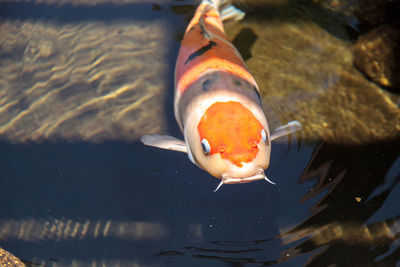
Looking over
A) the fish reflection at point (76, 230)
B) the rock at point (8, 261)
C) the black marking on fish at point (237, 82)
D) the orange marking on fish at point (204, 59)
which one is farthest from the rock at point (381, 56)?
the rock at point (8, 261)

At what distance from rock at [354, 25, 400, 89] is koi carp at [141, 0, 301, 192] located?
4.29 feet

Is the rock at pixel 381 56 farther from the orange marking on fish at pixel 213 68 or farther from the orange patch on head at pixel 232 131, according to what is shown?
the orange patch on head at pixel 232 131

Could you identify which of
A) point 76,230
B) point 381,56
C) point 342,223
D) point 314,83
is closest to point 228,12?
point 314,83

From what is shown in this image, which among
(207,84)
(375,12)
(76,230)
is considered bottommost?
(76,230)

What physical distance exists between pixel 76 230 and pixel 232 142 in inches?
70.7

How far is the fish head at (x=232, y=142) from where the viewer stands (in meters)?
2.57

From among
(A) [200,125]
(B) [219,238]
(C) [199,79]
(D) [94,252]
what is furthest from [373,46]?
(D) [94,252]

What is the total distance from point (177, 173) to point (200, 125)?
0.81m

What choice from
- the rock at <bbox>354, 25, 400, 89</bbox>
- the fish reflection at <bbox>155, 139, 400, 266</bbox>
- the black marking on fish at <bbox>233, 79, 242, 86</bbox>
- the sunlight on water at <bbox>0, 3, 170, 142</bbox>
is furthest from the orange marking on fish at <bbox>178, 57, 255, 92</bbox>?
the rock at <bbox>354, 25, 400, 89</bbox>

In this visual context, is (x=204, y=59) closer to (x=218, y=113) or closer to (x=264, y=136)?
(x=218, y=113)

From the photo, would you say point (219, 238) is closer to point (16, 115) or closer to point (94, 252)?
point (94, 252)

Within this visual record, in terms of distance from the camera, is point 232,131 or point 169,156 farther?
point 169,156

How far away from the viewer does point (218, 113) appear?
2.77 metres

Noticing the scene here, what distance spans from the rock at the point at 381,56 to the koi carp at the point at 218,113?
1.31 metres
